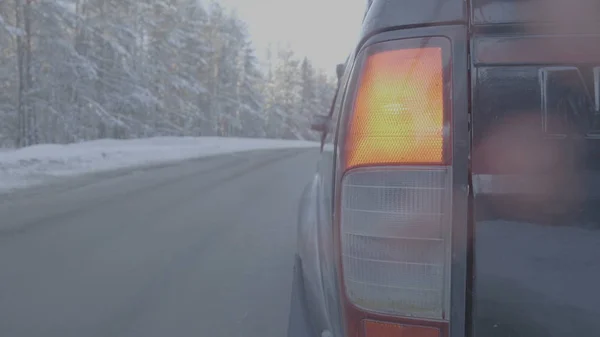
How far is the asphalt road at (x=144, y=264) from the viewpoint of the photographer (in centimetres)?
355

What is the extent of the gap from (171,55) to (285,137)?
30.1 meters

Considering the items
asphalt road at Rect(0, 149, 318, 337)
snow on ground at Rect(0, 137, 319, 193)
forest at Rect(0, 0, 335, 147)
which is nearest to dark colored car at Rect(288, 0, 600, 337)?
asphalt road at Rect(0, 149, 318, 337)

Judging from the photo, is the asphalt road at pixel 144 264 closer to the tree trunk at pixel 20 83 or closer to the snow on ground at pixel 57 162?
the snow on ground at pixel 57 162

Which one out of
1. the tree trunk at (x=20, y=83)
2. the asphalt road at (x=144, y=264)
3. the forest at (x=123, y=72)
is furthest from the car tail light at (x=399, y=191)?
the tree trunk at (x=20, y=83)

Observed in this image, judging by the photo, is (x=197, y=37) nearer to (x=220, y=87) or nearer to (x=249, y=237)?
(x=220, y=87)

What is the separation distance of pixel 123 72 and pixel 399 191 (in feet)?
115

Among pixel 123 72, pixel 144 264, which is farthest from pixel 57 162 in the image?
pixel 123 72

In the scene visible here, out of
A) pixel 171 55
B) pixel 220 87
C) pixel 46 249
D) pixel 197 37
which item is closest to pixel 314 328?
pixel 46 249

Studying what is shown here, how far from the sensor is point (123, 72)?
34312 mm

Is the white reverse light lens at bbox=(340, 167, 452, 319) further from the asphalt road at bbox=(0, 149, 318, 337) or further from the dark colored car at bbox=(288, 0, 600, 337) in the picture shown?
the asphalt road at bbox=(0, 149, 318, 337)

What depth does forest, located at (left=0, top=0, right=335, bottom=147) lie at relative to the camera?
2817 cm

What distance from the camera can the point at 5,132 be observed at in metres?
33.0

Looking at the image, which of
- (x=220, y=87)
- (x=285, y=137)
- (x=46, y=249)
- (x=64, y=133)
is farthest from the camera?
(x=285, y=137)

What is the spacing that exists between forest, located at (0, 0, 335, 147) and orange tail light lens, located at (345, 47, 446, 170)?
23664 mm
